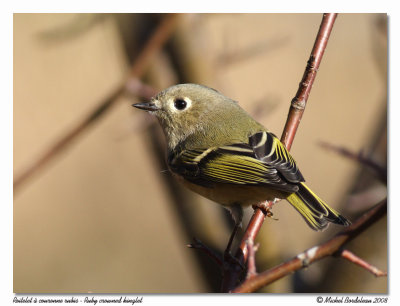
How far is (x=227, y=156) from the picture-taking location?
1.14m

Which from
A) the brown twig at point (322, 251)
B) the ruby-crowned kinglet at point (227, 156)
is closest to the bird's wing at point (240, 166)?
the ruby-crowned kinglet at point (227, 156)

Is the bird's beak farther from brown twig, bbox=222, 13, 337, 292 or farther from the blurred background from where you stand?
brown twig, bbox=222, 13, 337, 292

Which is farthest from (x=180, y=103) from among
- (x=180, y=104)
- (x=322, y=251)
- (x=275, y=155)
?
(x=322, y=251)

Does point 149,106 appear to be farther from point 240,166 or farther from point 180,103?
point 240,166

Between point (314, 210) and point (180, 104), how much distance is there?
18.2 inches

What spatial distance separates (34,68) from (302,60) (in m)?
0.85

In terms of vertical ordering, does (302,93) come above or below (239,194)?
above

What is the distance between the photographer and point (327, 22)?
1.02 m

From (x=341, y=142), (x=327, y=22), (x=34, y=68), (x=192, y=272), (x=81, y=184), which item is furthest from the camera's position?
(x=81, y=184)

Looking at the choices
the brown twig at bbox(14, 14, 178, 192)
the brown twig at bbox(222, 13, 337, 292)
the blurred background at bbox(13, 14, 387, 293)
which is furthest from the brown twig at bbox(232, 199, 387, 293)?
the blurred background at bbox(13, 14, 387, 293)

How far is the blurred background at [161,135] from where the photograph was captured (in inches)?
56.3

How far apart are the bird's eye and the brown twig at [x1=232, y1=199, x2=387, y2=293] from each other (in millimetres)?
613

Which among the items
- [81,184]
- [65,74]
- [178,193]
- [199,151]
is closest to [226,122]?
[199,151]
